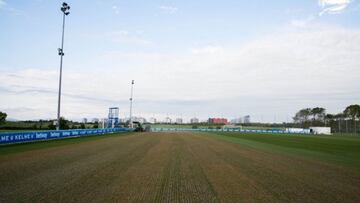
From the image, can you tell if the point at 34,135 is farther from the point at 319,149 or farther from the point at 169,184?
the point at 319,149

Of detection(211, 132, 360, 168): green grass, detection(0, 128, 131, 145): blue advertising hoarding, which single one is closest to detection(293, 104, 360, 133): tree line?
detection(211, 132, 360, 168): green grass

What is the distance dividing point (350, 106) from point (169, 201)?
15517 centimetres

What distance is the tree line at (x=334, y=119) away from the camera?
102 meters

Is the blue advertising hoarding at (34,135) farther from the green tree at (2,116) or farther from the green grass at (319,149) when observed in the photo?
the green tree at (2,116)

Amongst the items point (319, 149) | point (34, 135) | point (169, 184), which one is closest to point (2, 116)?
point (34, 135)

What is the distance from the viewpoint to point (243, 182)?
1057cm

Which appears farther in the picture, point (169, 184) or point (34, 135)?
point (34, 135)

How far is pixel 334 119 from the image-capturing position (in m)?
136

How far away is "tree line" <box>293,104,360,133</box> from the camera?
101875mm

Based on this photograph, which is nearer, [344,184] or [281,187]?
[281,187]

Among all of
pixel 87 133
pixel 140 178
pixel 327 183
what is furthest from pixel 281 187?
pixel 87 133

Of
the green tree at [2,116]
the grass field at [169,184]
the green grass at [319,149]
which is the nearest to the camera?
the grass field at [169,184]

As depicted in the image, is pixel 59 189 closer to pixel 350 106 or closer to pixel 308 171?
pixel 308 171

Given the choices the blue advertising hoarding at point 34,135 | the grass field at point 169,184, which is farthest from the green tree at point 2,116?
the grass field at point 169,184
